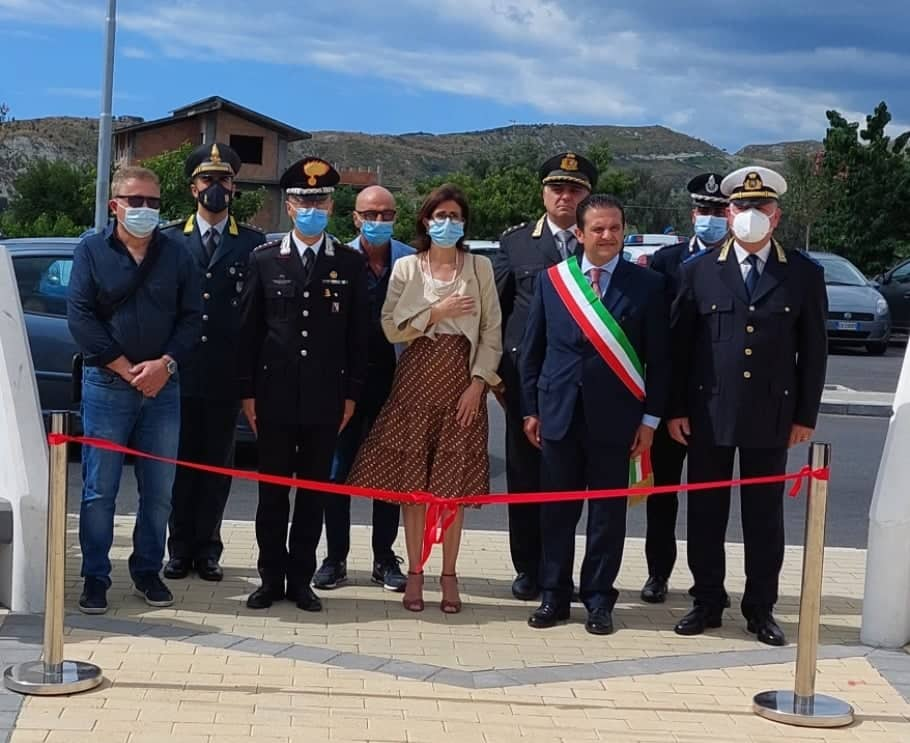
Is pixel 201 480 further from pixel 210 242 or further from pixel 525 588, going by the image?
pixel 525 588

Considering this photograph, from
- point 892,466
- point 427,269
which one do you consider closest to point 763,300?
point 892,466

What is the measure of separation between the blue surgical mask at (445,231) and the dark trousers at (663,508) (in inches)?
57.9

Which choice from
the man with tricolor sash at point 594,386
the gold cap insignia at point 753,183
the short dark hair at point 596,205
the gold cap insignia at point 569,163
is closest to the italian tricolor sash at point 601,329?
the man with tricolor sash at point 594,386

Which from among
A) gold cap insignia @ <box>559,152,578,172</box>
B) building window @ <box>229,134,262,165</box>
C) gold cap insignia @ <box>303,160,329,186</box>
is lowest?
gold cap insignia @ <box>303,160,329,186</box>

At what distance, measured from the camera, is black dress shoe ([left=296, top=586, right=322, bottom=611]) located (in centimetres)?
668

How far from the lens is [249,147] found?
6819 cm

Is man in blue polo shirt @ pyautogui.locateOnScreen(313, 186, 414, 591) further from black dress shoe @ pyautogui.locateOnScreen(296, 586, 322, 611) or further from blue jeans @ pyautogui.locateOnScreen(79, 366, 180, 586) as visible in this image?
blue jeans @ pyautogui.locateOnScreen(79, 366, 180, 586)

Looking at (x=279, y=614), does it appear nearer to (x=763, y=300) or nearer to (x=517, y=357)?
(x=517, y=357)

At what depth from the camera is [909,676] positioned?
5.96m

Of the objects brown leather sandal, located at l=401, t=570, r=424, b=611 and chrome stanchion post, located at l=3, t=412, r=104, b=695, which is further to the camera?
brown leather sandal, located at l=401, t=570, r=424, b=611

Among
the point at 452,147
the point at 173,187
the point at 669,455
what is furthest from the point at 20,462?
the point at 452,147

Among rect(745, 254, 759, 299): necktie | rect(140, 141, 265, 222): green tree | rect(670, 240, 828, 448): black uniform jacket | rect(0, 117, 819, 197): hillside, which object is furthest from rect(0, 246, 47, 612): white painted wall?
rect(0, 117, 819, 197): hillside

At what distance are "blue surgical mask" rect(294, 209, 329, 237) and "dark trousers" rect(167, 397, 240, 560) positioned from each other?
1.06 meters

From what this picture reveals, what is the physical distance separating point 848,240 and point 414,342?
27880mm
